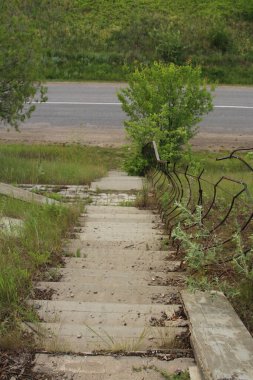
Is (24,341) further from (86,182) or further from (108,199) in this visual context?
(86,182)

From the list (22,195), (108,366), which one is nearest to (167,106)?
(22,195)

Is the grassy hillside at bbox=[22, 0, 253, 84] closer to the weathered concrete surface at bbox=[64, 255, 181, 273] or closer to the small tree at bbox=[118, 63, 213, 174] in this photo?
the small tree at bbox=[118, 63, 213, 174]

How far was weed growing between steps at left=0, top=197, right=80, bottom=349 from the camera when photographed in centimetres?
298

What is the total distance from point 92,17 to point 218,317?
817 inches

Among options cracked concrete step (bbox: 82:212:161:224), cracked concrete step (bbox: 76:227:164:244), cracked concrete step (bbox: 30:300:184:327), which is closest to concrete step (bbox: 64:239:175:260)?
cracked concrete step (bbox: 76:227:164:244)

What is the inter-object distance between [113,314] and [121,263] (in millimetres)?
1280

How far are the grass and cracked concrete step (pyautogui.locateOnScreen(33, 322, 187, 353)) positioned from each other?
7021 millimetres

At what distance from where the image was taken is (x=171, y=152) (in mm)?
10828

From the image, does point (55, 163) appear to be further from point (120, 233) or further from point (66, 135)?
point (120, 233)

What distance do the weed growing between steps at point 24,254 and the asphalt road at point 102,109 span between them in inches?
375

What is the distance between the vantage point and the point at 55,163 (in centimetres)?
1116

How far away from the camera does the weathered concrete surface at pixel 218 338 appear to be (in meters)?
2.24

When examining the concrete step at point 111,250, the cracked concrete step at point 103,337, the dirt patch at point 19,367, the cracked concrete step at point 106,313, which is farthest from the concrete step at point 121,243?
the dirt patch at point 19,367

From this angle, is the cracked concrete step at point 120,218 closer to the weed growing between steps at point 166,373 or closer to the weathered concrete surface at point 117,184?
the weathered concrete surface at point 117,184
